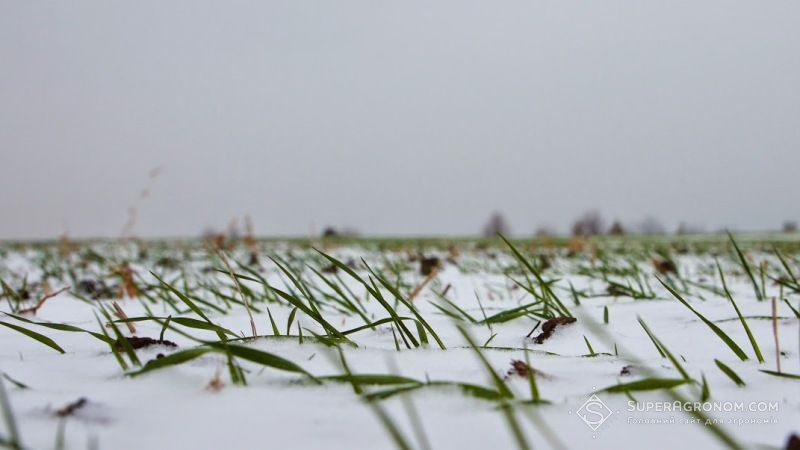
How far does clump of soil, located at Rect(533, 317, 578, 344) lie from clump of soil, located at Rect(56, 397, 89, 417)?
1023 millimetres

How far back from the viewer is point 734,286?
2867mm

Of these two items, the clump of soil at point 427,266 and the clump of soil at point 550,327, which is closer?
the clump of soil at point 550,327

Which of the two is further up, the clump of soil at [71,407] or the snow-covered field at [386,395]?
the clump of soil at [71,407]

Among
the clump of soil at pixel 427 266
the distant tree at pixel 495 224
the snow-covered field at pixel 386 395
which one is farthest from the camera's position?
the distant tree at pixel 495 224

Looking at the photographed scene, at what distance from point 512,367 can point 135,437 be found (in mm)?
635

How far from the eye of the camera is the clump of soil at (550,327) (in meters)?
1.39

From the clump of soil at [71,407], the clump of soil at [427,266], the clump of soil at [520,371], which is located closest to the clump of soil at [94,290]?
the clump of soil at [427,266]

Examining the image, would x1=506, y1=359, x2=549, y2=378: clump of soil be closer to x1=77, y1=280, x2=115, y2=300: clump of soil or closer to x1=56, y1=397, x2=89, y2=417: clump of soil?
x1=56, y1=397, x2=89, y2=417: clump of soil

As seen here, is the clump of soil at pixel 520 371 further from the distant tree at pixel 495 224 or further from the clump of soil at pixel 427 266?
the distant tree at pixel 495 224

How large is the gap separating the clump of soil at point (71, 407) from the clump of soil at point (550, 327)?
102 centimetres

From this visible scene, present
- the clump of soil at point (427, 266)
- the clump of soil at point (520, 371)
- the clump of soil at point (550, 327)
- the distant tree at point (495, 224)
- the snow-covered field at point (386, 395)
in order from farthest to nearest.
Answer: the distant tree at point (495, 224), the clump of soil at point (427, 266), the clump of soil at point (550, 327), the clump of soil at point (520, 371), the snow-covered field at point (386, 395)

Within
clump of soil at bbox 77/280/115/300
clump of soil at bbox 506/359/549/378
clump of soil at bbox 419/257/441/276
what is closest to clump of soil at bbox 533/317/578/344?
clump of soil at bbox 506/359/549/378

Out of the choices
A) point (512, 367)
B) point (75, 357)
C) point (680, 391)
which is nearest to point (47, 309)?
point (75, 357)

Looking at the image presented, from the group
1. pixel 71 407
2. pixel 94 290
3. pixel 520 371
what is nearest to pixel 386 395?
pixel 520 371
